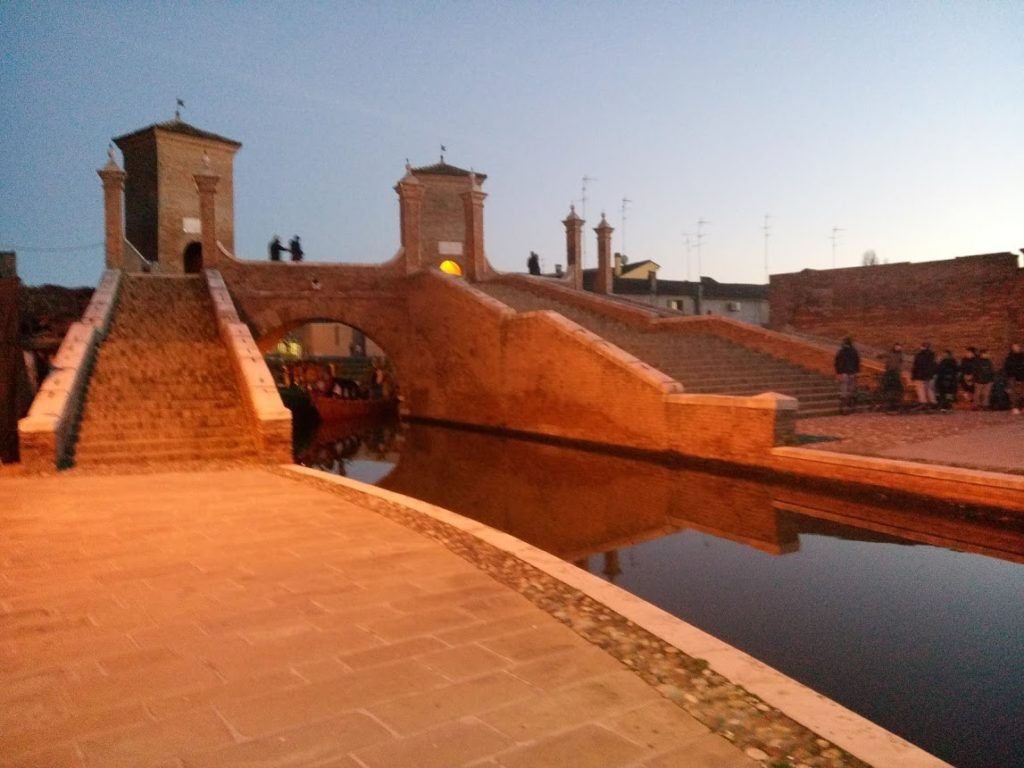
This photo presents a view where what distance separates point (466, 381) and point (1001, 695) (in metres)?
14.6

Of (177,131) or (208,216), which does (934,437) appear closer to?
(208,216)

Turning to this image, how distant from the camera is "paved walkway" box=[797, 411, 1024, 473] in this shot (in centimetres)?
848

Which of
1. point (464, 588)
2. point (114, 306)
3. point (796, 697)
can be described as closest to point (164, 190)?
point (114, 306)

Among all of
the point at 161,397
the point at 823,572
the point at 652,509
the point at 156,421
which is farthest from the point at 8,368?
the point at 823,572

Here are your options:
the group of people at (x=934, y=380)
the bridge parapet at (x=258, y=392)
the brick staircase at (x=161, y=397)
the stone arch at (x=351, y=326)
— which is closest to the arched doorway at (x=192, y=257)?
the stone arch at (x=351, y=326)

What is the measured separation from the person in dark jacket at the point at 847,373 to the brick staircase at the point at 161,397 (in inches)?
407

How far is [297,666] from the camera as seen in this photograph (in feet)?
10.4

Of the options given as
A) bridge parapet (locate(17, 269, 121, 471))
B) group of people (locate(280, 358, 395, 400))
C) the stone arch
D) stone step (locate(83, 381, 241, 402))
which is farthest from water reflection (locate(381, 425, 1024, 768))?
group of people (locate(280, 358, 395, 400))

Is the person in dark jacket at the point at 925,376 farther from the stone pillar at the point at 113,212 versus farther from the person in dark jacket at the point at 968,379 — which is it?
the stone pillar at the point at 113,212

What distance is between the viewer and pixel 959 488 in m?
7.45

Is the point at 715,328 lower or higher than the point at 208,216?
lower

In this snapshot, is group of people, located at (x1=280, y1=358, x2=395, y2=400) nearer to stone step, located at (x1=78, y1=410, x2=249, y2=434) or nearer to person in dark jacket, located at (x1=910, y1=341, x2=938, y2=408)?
stone step, located at (x1=78, y1=410, x2=249, y2=434)

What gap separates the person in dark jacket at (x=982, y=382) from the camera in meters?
13.4

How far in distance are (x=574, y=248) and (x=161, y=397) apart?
16118mm
